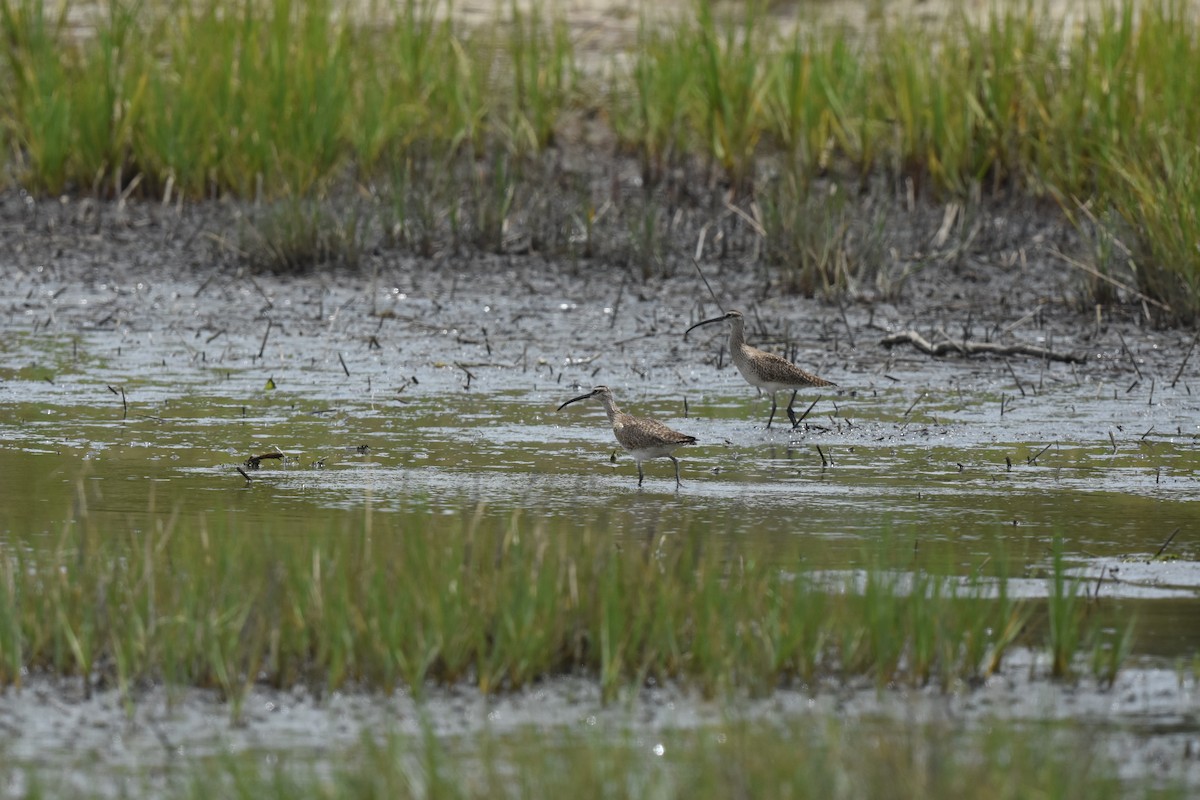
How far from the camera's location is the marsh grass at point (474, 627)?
183 inches

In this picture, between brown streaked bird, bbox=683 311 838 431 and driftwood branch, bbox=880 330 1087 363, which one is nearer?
brown streaked bird, bbox=683 311 838 431

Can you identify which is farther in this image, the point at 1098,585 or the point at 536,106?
the point at 536,106

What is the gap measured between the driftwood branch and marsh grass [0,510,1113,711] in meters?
4.82

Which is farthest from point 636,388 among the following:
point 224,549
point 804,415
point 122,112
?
point 122,112

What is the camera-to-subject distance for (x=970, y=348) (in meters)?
9.88

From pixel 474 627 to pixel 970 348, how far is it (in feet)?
18.4

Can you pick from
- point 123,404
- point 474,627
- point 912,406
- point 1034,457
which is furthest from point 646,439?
point 474,627

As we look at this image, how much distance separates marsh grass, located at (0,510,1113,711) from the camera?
4.66 m

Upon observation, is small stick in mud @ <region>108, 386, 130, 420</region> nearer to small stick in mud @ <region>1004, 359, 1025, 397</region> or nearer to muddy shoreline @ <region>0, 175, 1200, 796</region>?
muddy shoreline @ <region>0, 175, 1200, 796</region>

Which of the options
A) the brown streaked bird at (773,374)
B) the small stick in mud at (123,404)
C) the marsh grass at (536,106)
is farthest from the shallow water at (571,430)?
the marsh grass at (536,106)

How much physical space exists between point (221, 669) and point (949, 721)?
1.63 m

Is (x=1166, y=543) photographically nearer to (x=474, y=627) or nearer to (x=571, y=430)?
(x=474, y=627)

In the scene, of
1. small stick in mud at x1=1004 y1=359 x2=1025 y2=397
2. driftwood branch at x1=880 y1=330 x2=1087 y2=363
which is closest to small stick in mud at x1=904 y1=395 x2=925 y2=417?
small stick in mud at x1=1004 y1=359 x2=1025 y2=397

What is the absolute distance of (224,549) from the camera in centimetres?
506
